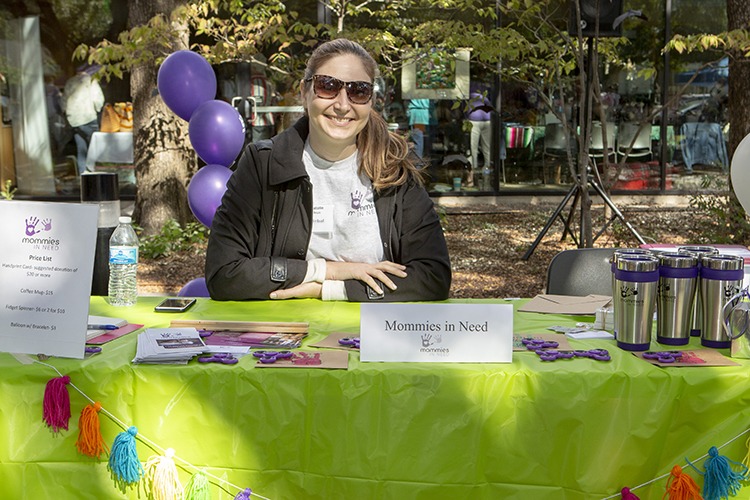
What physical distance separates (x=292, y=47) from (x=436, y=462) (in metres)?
8.48

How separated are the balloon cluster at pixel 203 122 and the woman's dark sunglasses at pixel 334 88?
7.49ft

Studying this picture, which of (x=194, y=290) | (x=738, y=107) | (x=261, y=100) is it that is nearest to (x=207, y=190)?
(x=194, y=290)

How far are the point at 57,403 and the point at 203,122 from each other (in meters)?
3.30

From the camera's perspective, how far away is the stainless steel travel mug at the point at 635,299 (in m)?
2.00

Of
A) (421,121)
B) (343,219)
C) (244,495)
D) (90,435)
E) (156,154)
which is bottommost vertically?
(244,495)

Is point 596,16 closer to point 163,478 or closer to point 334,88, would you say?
point 334,88

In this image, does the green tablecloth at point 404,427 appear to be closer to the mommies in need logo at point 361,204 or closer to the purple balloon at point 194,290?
the mommies in need logo at point 361,204

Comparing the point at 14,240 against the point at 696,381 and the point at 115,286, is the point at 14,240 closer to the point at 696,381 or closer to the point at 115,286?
the point at 115,286

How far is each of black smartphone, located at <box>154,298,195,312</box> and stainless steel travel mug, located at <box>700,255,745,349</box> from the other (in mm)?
1451

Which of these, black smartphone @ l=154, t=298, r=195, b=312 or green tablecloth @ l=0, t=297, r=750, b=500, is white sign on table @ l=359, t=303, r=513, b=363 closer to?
green tablecloth @ l=0, t=297, r=750, b=500

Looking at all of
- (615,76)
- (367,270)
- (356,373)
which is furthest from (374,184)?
(615,76)

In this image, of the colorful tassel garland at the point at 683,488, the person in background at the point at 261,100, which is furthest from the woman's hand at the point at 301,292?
the person in background at the point at 261,100

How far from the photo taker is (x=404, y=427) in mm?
1894

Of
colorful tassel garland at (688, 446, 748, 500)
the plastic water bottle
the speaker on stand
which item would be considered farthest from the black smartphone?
the speaker on stand
